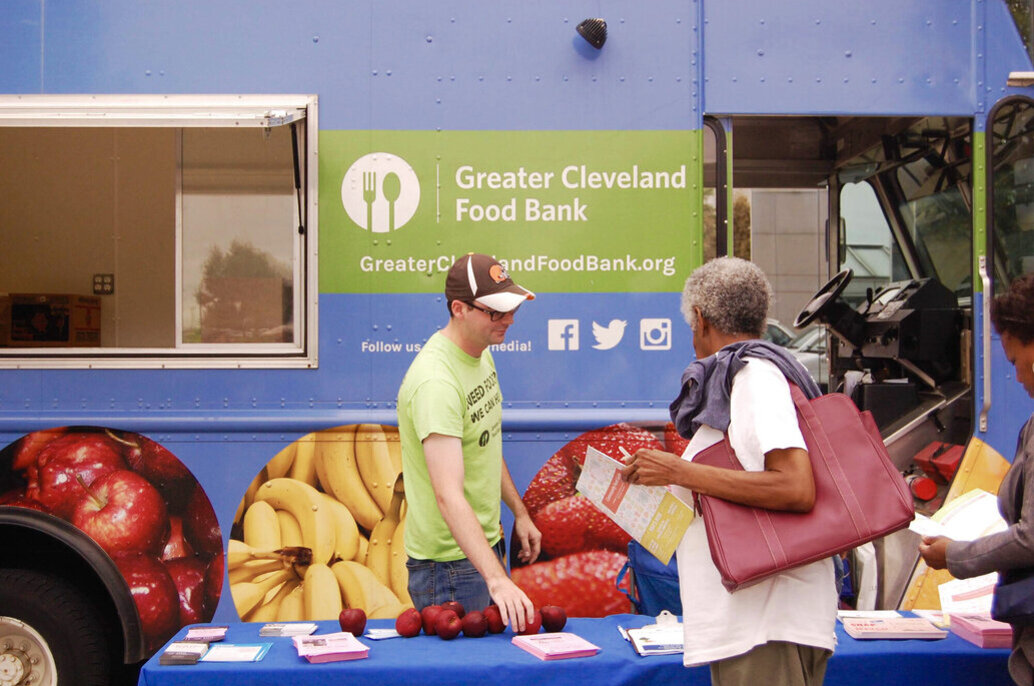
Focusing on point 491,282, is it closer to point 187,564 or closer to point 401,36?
point 401,36

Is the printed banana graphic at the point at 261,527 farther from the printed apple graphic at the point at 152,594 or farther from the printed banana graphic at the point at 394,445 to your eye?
the printed banana graphic at the point at 394,445

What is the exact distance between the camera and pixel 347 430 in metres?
3.36

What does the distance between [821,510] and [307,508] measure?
1.99m

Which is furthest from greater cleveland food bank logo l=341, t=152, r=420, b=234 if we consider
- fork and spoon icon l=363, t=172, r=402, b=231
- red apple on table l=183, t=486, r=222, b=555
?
red apple on table l=183, t=486, r=222, b=555

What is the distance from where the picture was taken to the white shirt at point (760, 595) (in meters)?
1.98

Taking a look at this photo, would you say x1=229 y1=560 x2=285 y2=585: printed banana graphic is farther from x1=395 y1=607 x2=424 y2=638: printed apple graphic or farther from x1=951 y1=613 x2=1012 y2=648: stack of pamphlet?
x1=951 y1=613 x2=1012 y2=648: stack of pamphlet

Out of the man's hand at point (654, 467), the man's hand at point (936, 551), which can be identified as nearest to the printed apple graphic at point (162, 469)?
the man's hand at point (654, 467)

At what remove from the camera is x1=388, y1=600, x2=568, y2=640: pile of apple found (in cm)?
255

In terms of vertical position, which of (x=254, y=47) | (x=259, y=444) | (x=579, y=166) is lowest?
(x=259, y=444)

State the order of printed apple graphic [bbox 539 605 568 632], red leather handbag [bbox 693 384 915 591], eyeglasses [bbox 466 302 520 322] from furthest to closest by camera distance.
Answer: eyeglasses [bbox 466 302 520 322], printed apple graphic [bbox 539 605 568 632], red leather handbag [bbox 693 384 915 591]

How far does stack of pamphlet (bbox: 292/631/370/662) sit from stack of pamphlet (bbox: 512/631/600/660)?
0.43m

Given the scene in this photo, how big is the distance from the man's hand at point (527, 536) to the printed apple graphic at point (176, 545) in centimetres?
121

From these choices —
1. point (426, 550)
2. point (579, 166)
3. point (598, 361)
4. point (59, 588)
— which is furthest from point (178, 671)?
point (579, 166)

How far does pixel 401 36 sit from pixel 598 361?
4.68ft
